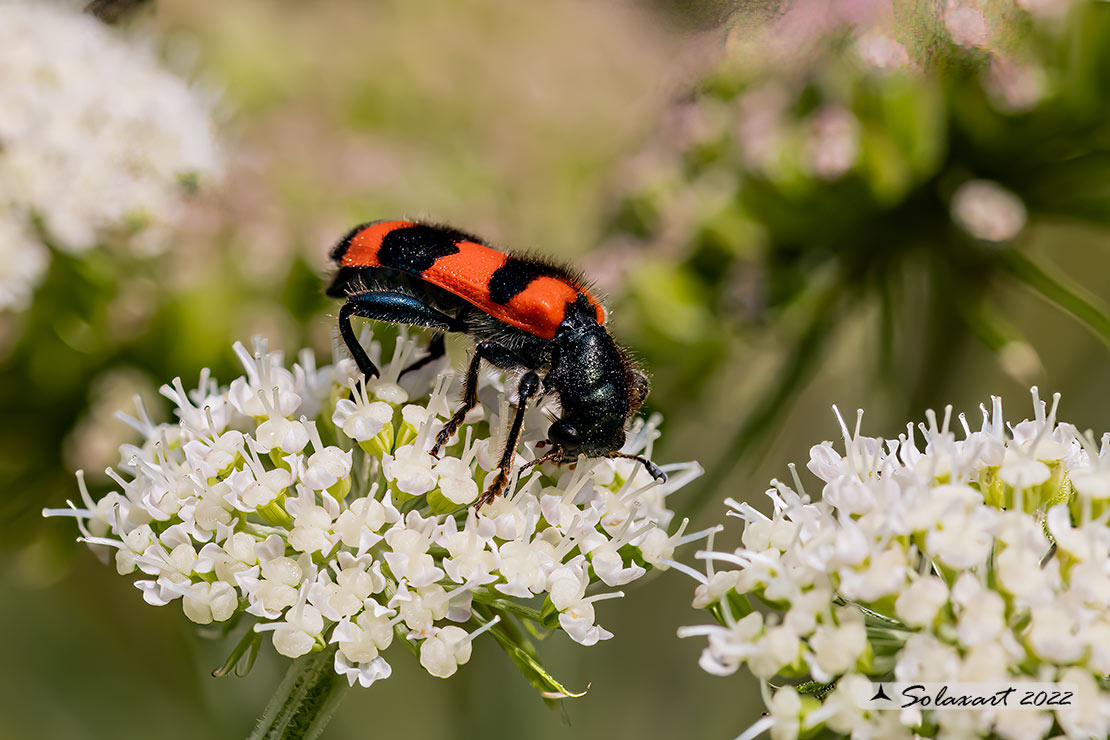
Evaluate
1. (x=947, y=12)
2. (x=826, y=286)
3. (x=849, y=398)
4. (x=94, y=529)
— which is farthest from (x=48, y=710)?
(x=947, y=12)

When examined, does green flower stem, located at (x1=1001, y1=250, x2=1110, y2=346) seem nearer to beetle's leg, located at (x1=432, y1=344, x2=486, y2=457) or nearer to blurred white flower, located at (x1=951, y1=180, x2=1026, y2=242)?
blurred white flower, located at (x1=951, y1=180, x2=1026, y2=242)

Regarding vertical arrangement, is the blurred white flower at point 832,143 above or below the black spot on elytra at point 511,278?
above

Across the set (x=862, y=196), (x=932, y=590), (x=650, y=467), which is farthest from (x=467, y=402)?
(x=862, y=196)

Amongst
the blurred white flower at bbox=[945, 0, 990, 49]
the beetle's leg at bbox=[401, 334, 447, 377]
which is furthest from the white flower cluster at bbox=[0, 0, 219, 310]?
the blurred white flower at bbox=[945, 0, 990, 49]

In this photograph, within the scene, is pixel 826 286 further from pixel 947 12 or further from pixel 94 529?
pixel 94 529

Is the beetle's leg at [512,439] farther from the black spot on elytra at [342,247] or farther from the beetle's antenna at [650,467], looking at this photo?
the black spot on elytra at [342,247]

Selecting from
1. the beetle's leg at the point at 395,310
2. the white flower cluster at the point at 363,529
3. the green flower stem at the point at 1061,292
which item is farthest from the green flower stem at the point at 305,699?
the green flower stem at the point at 1061,292
